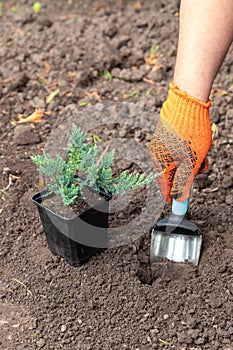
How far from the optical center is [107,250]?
223 centimetres

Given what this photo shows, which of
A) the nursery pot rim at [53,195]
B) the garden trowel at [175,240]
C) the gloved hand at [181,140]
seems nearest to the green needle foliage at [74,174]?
the nursery pot rim at [53,195]

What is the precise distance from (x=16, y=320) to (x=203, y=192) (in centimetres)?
104

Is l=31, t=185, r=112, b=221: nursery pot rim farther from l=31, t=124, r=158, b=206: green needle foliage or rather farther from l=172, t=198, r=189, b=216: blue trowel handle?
l=172, t=198, r=189, b=216: blue trowel handle

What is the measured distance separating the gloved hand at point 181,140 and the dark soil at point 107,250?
1.13 feet

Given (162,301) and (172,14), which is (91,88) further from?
(162,301)

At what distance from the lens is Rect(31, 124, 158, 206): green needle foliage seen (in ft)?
6.43

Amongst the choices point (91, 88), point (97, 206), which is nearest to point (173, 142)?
point (97, 206)

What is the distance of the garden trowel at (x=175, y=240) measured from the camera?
2201mm

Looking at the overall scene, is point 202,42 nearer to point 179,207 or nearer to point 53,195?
point 179,207

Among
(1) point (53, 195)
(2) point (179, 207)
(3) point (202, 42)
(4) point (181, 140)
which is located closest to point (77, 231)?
(1) point (53, 195)

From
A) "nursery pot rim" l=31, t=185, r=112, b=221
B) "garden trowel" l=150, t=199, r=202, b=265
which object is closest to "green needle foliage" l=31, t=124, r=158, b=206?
"nursery pot rim" l=31, t=185, r=112, b=221

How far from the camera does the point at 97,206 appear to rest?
2033mm

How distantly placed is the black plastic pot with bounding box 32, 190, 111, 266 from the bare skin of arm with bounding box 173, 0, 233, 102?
1.77ft

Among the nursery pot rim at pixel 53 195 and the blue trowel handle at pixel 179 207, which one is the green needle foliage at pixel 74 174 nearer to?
the nursery pot rim at pixel 53 195
